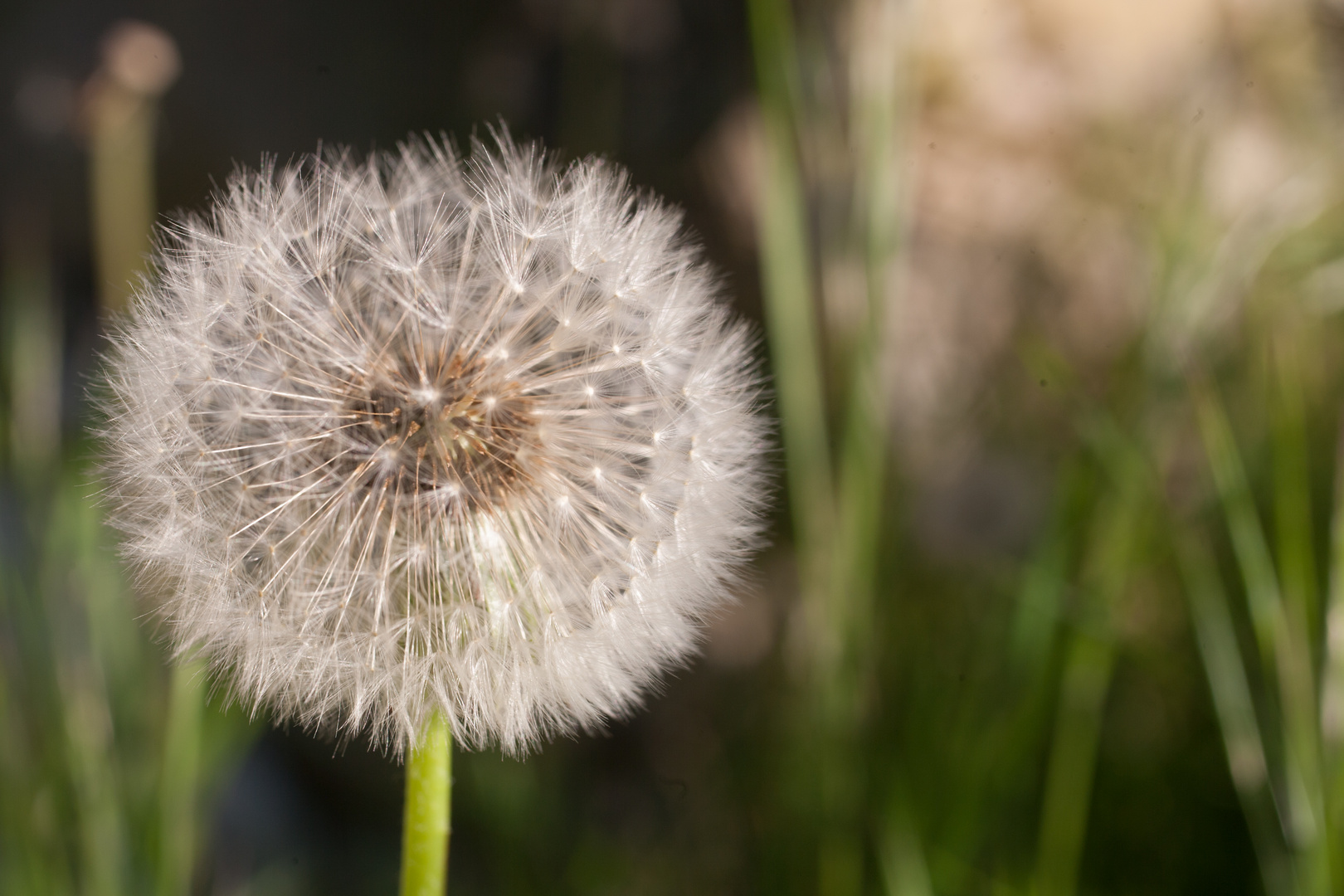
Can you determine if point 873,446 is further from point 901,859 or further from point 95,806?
point 95,806

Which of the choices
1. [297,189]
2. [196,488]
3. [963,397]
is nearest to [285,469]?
[196,488]

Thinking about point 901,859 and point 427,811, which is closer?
point 427,811

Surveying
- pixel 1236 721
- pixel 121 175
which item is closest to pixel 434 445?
pixel 1236 721

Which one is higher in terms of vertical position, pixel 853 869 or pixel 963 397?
pixel 963 397

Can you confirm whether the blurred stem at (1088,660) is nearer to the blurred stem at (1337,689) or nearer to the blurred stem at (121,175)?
the blurred stem at (1337,689)

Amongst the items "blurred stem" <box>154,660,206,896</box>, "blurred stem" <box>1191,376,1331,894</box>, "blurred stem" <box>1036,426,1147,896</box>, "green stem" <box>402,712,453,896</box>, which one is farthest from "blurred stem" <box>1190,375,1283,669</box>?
"blurred stem" <box>154,660,206,896</box>

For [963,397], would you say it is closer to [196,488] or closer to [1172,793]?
[1172,793]
